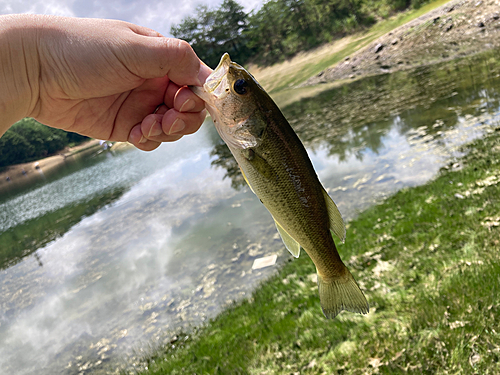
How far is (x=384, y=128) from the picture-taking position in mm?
16531

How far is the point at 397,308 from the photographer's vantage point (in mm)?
4926

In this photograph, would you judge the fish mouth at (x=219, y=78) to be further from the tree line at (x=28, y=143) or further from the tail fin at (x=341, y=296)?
the tree line at (x=28, y=143)

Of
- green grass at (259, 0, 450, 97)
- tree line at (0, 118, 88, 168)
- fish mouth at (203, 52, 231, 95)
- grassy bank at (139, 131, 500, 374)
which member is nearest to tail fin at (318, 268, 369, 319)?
fish mouth at (203, 52, 231, 95)

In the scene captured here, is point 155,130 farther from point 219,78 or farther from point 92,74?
point 219,78

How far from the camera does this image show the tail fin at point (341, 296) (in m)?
2.21

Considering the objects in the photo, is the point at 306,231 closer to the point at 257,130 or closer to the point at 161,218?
the point at 257,130

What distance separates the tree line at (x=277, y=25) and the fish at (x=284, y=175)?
184 ft

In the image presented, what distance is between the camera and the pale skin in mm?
2477

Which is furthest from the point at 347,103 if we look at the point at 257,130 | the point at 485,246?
the point at 257,130

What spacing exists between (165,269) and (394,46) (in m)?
36.9

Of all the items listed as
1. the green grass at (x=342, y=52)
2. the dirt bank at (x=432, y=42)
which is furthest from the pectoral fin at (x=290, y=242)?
the green grass at (x=342, y=52)

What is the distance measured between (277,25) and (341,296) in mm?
78380

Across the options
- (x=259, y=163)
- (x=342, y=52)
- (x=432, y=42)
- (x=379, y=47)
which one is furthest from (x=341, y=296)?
(x=342, y=52)

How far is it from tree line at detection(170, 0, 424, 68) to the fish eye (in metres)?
55.9
